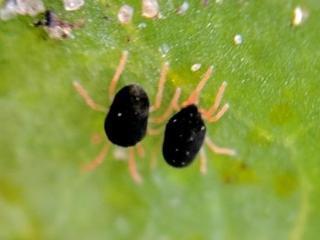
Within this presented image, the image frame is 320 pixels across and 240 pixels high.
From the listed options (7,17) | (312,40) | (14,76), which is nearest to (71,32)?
(7,17)

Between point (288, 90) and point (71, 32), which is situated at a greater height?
point (71, 32)

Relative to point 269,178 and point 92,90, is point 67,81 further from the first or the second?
point 269,178

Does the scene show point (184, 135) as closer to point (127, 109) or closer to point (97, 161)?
point (127, 109)

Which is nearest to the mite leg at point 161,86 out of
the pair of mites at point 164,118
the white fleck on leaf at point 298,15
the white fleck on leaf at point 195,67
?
the pair of mites at point 164,118

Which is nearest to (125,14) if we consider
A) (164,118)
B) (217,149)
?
(164,118)

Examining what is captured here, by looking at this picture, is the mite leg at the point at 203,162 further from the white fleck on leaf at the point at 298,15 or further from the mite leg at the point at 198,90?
the white fleck on leaf at the point at 298,15

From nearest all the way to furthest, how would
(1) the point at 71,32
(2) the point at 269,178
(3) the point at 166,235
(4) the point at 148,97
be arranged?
(1) the point at 71,32 < (4) the point at 148,97 < (2) the point at 269,178 < (3) the point at 166,235

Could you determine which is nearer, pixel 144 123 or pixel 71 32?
pixel 71 32
